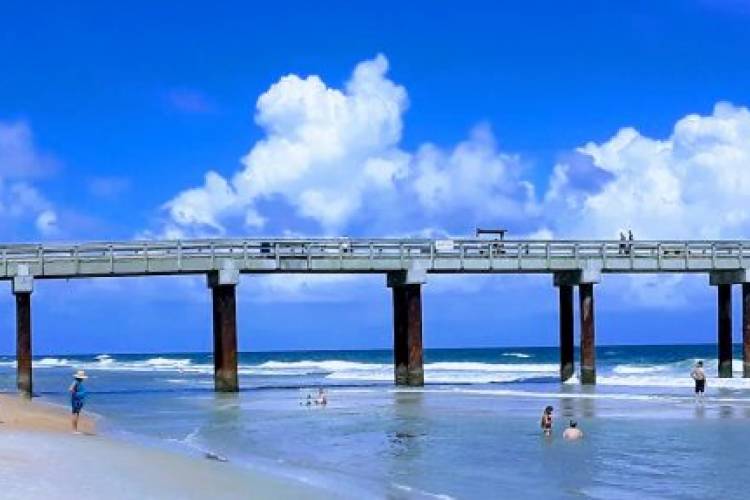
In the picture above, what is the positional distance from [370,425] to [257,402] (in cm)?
888

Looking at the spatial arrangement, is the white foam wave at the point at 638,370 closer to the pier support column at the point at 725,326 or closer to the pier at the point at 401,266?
the pier support column at the point at 725,326

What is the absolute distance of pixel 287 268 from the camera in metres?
34.8

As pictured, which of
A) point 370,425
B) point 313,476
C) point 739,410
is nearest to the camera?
point 313,476

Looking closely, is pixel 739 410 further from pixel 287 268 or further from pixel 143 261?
pixel 143 261

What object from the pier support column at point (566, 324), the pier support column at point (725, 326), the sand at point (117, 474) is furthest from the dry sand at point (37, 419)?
the pier support column at point (725, 326)

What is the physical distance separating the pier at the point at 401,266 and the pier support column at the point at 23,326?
1.2 inches

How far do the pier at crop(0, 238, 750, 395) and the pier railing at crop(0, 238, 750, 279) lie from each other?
31 mm

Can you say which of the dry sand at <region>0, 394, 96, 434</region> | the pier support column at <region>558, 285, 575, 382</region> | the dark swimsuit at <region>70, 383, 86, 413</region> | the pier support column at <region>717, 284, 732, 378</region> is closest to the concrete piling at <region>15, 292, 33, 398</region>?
the dry sand at <region>0, 394, 96, 434</region>

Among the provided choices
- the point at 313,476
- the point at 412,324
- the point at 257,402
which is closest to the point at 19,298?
the point at 257,402

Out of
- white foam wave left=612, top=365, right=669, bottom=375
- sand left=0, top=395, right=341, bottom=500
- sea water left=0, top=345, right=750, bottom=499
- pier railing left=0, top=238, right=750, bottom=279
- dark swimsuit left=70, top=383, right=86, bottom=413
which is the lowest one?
white foam wave left=612, top=365, right=669, bottom=375

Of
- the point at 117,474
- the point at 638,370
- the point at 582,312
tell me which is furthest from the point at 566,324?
the point at 638,370

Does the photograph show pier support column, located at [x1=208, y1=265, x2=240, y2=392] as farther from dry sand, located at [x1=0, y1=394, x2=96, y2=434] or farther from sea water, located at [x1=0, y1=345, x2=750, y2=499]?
dry sand, located at [x1=0, y1=394, x2=96, y2=434]

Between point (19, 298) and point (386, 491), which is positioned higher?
point (19, 298)

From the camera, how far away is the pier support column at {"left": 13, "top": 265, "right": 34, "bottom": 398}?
106ft
